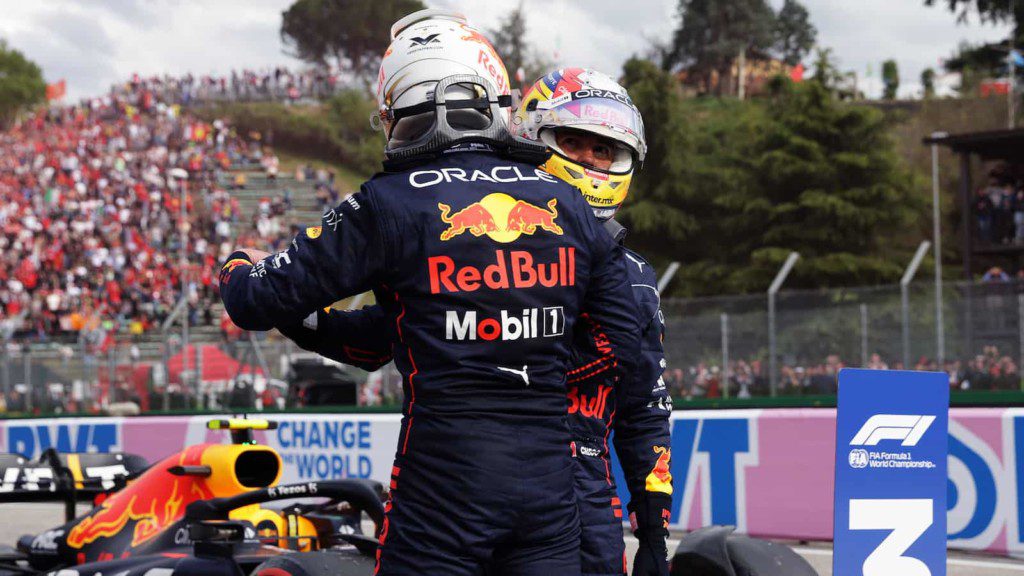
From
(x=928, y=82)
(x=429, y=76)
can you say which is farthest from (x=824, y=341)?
(x=928, y=82)

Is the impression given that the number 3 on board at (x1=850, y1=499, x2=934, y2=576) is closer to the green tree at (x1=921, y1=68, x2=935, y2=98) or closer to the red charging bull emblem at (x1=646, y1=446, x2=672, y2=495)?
the red charging bull emblem at (x1=646, y1=446, x2=672, y2=495)

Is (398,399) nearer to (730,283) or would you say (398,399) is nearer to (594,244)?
(594,244)

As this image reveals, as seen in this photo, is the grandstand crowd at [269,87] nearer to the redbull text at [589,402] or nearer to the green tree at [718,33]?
the green tree at [718,33]

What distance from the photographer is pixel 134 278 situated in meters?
33.5

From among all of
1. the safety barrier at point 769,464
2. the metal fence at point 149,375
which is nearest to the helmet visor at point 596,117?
the safety barrier at point 769,464

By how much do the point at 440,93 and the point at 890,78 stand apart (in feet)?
220

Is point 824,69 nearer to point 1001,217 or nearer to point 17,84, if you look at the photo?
point 1001,217

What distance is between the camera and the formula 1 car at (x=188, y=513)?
4.62 metres

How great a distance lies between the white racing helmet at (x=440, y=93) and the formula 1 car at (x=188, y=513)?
1800mm

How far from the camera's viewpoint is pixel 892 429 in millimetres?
3617

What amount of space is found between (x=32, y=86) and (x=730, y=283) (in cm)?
6774

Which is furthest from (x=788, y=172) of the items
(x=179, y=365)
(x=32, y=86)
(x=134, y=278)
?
(x=32, y=86)

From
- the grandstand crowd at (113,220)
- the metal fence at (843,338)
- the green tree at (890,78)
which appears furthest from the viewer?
the green tree at (890,78)

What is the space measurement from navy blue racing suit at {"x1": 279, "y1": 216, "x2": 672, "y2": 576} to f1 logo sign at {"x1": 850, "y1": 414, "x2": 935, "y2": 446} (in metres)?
0.56
